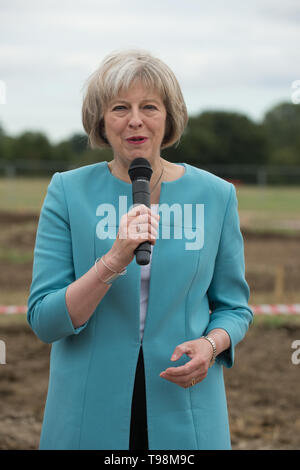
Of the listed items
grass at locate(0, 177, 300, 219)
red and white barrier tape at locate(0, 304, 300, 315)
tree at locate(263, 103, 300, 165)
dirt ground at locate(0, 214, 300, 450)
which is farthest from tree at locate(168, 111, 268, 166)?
dirt ground at locate(0, 214, 300, 450)

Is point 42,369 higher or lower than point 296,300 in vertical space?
lower

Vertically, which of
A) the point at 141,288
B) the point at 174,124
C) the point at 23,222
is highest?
the point at 23,222

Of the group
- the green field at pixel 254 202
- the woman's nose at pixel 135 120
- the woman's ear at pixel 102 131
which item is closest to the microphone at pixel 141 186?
the woman's nose at pixel 135 120

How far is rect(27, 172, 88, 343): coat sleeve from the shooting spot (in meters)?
1.82

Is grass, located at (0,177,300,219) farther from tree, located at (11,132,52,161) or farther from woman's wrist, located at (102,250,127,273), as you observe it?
tree, located at (11,132,52,161)

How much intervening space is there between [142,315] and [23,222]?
16.5 m

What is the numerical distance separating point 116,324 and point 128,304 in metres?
0.08

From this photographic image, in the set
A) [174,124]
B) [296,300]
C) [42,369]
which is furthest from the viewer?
[296,300]

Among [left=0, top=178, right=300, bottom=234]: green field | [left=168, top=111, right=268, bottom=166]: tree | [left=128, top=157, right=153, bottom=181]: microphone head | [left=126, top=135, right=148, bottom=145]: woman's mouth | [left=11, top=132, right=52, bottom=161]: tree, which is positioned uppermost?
[left=168, top=111, right=268, bottom=166]: tree

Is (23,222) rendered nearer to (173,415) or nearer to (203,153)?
(173,415)

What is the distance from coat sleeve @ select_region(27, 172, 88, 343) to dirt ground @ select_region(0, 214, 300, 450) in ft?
7.78
